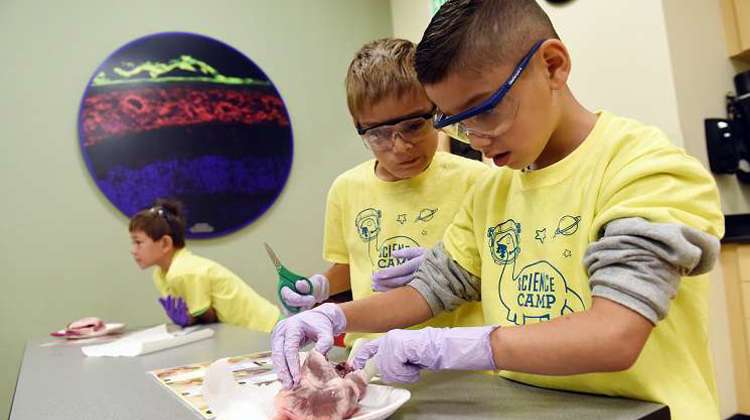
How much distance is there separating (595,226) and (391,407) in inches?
12.6

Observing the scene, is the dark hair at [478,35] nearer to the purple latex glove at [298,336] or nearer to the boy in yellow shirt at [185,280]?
the purple latex glove at [298,336]

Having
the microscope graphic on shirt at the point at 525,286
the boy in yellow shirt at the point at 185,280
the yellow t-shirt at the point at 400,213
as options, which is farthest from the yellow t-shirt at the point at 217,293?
the microscope graphic on shirt at the point at 525,286

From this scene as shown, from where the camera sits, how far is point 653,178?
2.14 feet

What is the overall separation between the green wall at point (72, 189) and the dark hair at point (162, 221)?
23 cm

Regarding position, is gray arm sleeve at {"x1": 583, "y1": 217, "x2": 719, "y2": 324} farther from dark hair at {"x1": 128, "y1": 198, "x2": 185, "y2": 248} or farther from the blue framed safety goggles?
dark hair at {"x1": 128, "y1": 198, "x2": 185, "y2": 248}

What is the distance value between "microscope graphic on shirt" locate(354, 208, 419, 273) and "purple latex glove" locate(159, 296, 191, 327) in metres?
1.17

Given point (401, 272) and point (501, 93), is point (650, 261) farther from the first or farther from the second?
point (401, 272)

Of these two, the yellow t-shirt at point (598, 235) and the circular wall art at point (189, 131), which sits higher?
the circular wall art at point (189, 131)

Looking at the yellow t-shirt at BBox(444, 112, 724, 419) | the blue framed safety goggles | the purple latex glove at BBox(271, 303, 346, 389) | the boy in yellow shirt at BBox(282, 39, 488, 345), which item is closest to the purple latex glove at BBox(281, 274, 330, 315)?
the boy in yellow shirt at BBox(282, 39, 488, 345)

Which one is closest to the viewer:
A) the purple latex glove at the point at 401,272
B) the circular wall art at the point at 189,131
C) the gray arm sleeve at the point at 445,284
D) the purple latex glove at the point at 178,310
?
the gray arm sleeve at the point at 445,284

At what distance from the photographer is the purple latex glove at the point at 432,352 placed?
0.69 metres

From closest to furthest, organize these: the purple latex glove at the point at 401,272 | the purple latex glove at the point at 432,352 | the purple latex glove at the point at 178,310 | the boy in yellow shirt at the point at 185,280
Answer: the purple latex glove at the point at 432,352
the purple latex glove at the point at 401,272
the purple latex glove at the point at 178,310
the boy in yellow shirt at the point at 185,280

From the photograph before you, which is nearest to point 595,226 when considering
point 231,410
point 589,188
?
point 589,188

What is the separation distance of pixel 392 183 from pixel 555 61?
534 mm
